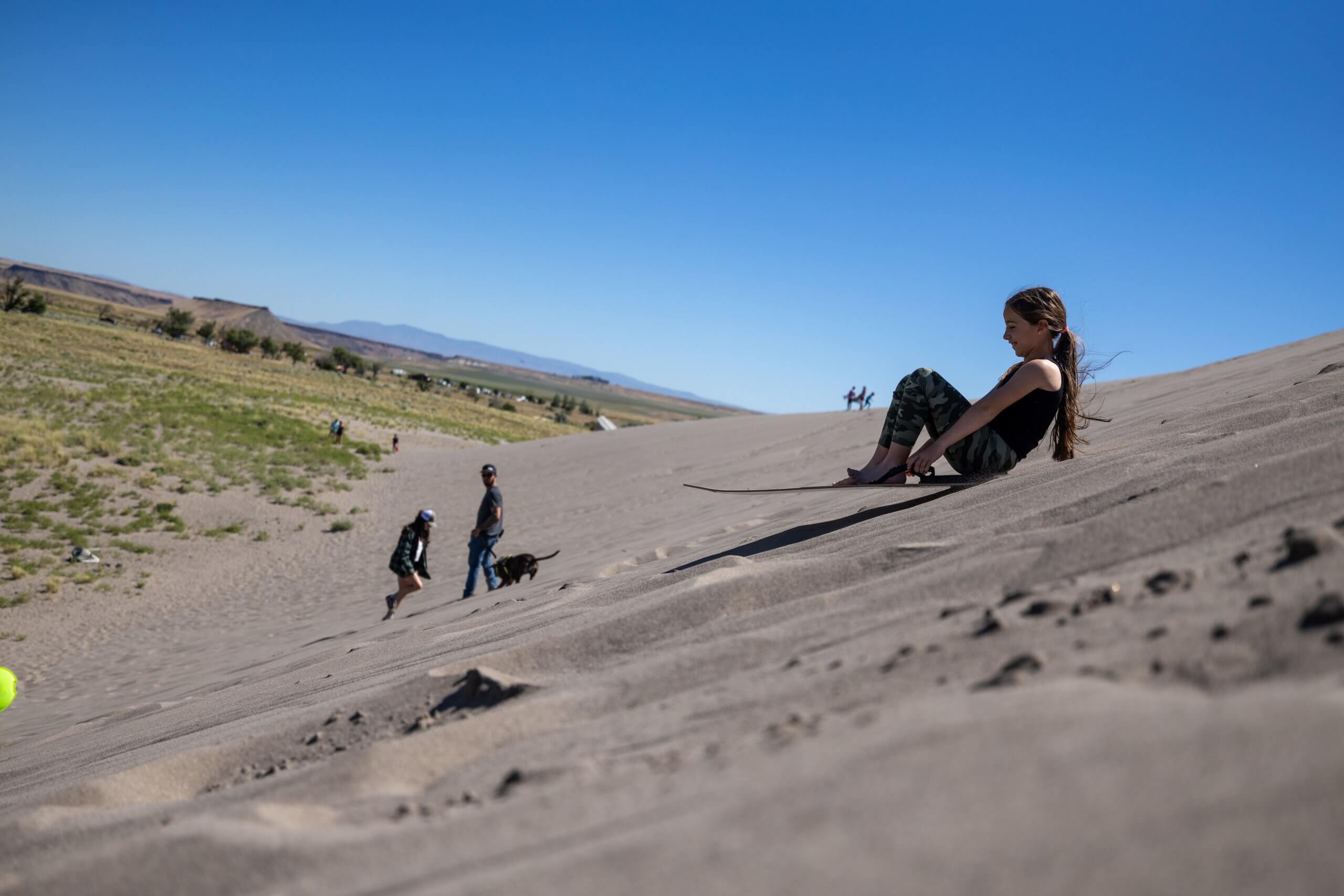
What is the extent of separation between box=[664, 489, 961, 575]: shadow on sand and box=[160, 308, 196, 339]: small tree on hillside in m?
65.1

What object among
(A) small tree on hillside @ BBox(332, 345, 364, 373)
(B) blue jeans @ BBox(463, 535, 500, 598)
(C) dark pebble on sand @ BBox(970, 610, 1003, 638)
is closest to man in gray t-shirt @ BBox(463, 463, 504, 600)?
(B) blue jeans @ BBox(463, 535, 500, 598)

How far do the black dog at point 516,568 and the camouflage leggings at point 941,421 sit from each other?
4.22 meters

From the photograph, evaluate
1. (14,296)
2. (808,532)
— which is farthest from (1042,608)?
(14,296)

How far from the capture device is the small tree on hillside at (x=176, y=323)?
60094 mm

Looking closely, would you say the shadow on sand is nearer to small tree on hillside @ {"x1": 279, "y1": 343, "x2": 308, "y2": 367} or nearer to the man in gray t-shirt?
the man in gray t-shirt

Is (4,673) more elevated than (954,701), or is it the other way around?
(954,701)

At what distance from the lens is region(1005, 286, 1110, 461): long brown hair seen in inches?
156

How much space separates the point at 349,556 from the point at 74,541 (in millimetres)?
3599

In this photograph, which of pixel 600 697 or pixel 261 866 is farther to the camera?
pixel 600 697

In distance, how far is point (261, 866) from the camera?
136cm

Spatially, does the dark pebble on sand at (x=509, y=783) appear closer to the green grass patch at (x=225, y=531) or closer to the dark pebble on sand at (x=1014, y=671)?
the dark pebble on sand at (x=1014, y=671)

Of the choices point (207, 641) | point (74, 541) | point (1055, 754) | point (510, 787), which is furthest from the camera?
point (74, 541)

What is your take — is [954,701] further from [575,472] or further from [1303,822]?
[575,472]

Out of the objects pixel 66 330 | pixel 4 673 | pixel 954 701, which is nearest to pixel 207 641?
pixel 4 673
